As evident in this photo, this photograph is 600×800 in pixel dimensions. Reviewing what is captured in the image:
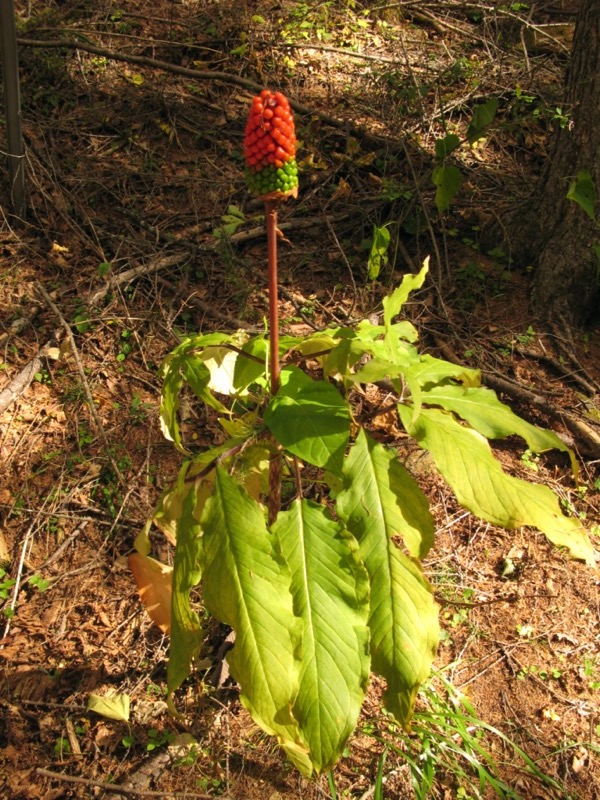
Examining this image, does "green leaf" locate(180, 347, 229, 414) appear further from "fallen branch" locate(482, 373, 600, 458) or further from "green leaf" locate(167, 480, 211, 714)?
"fallen branch" locate(482, 373, 600, 458)

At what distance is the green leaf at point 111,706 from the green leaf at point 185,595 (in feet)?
1.75

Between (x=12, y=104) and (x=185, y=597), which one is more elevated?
(x=12, y=104)

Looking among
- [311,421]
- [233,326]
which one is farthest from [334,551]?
[233,326]

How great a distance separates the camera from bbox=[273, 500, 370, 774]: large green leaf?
119 cm

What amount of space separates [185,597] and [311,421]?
1.50 ft

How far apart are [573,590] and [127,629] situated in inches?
59.4

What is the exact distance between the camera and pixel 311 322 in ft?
9.45

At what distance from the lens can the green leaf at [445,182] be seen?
3.07m

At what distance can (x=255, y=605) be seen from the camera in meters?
1.21

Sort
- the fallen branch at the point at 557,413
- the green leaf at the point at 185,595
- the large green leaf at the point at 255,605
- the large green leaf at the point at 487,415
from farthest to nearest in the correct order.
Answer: the fallen branch at the point at 557,413
the large green leaf at the point at 487,415
the green leaf at the point at 185,595
the large green leaf at the point at 255,605

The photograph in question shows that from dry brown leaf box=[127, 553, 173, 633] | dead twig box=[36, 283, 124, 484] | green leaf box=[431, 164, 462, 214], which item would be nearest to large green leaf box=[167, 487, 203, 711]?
dry brown leaf box=[127, 553, 173, 633]

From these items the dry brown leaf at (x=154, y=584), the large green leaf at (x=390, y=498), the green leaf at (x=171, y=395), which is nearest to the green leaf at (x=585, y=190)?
the large green leaf at (x=390, y=498)

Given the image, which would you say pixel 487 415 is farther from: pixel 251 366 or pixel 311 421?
pixel 251 366

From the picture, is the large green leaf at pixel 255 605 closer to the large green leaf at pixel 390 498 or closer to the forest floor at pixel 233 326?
the large green leaf at pixel 390 498
